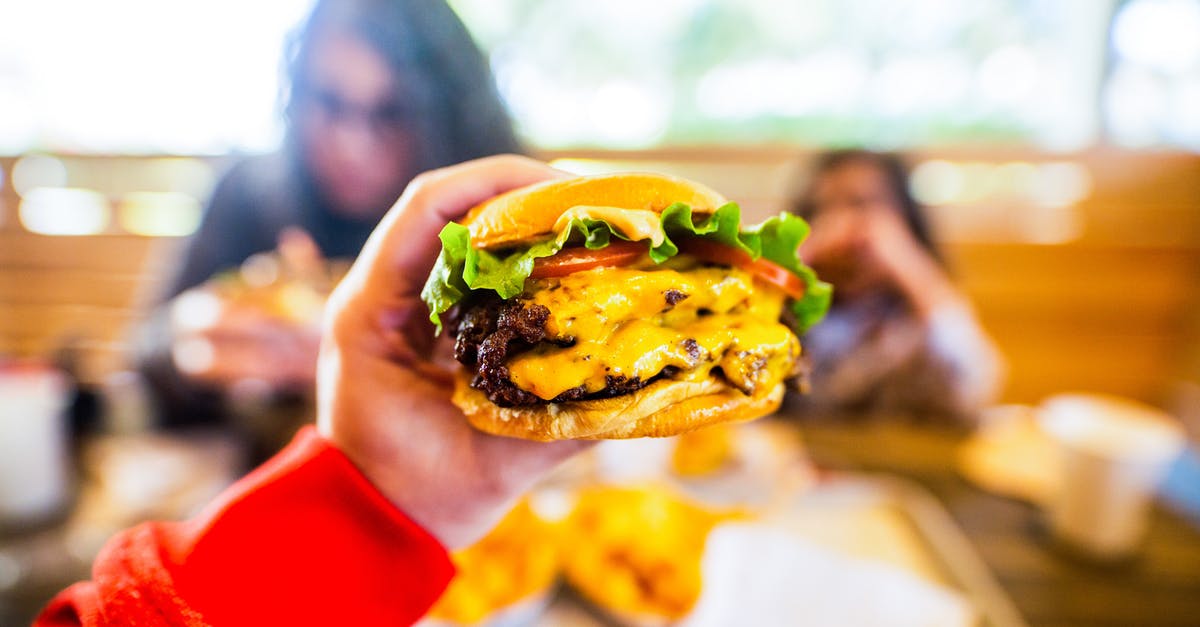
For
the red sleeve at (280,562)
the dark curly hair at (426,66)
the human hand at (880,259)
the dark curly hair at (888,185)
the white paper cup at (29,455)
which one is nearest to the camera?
the red sleeve at (280,562)

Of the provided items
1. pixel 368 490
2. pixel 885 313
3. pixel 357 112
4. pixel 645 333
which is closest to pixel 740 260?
pixel 645 333

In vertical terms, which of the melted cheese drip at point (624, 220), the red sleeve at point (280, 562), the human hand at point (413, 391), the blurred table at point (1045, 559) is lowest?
the blurred table at point (1045, 559)

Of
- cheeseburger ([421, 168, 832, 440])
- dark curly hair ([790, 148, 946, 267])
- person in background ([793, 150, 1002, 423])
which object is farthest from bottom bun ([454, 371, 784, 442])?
dark curly hair ([790, 148, 946, 267])

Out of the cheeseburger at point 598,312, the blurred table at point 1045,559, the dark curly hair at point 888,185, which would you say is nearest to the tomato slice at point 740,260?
the cheeseburger at point 598,312

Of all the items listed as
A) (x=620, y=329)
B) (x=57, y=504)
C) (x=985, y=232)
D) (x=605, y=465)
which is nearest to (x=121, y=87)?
(x=57, y=504)

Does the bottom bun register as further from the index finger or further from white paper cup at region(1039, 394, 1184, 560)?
white paper cup at region(1039, 394, 1184, 560)

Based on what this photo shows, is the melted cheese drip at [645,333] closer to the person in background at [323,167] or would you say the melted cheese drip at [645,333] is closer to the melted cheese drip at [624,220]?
the melted cheese drip at [624,220]
